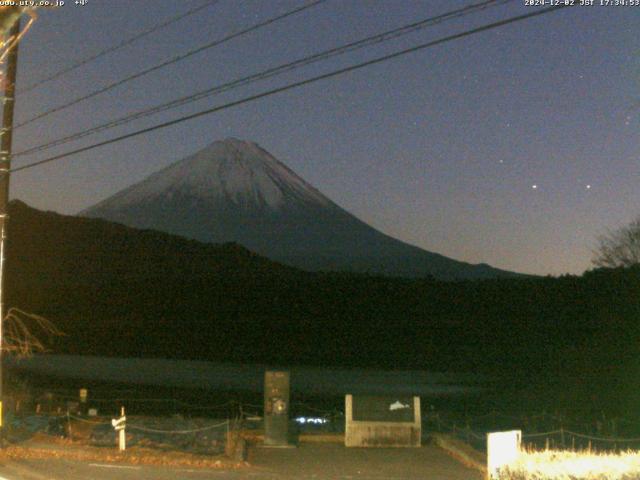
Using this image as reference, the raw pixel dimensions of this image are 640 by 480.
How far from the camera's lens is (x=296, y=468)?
653 inches

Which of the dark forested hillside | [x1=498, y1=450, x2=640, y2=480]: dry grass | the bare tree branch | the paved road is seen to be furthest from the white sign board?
the dark forested hillside

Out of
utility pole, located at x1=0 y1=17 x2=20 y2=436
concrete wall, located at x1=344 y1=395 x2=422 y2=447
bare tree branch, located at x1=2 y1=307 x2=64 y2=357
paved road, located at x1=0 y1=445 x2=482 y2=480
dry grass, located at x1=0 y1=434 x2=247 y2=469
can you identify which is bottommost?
paved road, located at x1=0 y1=445 x2=482 y2=480

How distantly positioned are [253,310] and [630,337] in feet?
118

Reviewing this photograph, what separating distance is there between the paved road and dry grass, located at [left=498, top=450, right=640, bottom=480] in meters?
2.16

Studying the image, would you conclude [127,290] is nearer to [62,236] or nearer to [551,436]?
[62,236]

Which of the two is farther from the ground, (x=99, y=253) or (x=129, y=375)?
(x=99, y=253)

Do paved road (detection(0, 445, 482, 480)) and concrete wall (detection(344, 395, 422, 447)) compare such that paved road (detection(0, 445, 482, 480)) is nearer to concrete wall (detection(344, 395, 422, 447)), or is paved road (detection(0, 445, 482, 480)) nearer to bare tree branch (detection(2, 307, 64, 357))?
concrete wall (detection(344, 395, 422, 447))

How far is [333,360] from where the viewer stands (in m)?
67.5

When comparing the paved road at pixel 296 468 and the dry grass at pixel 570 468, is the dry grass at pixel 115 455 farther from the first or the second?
the dry grass at pixel 570 468

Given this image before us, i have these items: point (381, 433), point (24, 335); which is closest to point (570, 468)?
point (381, 433)

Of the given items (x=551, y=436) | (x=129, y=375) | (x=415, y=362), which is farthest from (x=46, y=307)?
(x=551, y=436)

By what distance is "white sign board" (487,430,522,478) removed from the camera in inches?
519

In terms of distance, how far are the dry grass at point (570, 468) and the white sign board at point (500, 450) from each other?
0.15 meters

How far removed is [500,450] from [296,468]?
468 centimetres
